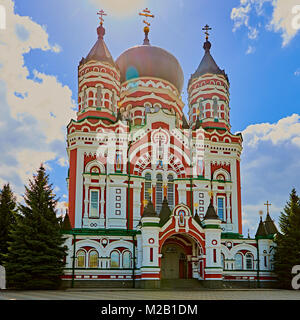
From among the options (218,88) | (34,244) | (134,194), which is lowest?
(34,244)

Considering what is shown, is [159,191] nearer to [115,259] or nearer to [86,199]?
[86,199]

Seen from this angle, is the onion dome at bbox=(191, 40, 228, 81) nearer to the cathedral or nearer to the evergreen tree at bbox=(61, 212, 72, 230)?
the cathedral

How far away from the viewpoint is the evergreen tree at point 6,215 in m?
29.3

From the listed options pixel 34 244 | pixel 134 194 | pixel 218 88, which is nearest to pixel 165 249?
pixel 134 194

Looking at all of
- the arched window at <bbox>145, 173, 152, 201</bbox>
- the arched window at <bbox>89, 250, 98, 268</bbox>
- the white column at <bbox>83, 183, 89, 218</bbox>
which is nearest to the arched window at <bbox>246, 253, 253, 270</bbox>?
the arched window at <bbox>145, 173, 152, 201</bbox>

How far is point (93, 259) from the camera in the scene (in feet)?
98.2

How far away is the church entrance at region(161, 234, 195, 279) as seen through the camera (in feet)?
104

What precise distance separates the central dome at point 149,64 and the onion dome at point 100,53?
3904 millimetres

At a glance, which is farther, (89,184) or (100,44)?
(100,44)

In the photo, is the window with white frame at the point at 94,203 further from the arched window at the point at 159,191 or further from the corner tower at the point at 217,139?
the corner tower at the point at 217,139

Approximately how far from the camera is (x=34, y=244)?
26578mm

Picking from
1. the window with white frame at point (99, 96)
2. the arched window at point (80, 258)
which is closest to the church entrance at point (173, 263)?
the arched window at point (80, 258)
